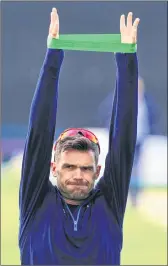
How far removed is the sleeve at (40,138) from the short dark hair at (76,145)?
4cm

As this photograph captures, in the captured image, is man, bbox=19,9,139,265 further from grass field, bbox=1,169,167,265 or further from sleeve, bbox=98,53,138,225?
grass field, bbox=1,169,167,265

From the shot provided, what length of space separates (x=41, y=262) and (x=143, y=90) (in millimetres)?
4038

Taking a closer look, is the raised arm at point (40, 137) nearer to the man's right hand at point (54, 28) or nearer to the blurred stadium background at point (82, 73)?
the man's right hand at point (54, 28)

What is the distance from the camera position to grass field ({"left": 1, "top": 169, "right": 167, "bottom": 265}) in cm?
374

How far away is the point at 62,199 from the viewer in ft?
5.90

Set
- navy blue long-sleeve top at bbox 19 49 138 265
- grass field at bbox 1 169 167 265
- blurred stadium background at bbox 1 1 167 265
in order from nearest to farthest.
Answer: navy blue long-sleeve top at bbox 19 49 138 265 → grass field at bbox 1 169 167 265 → blurred stadium background at bbox 1 1 167 265

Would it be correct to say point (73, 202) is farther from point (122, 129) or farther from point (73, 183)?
point (122, 129)

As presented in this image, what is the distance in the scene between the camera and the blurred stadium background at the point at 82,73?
5.30m

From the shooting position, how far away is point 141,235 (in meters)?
4.27

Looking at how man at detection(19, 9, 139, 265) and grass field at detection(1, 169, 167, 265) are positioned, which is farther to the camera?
grass field at detection(1, 169, 167, 265)

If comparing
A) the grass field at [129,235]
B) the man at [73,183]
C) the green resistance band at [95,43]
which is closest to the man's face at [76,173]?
the man at [73,183]

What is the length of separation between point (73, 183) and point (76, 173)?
0.03 m

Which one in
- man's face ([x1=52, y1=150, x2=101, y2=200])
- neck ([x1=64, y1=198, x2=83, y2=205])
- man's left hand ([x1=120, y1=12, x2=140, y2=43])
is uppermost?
man's left hand ([x1=120, y1=12, x2=140, y2=43])

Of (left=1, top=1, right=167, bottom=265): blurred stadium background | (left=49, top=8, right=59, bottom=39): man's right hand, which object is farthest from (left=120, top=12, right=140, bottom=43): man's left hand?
(left=1, top=1, right=167, bottom=265): blurred stadium background
